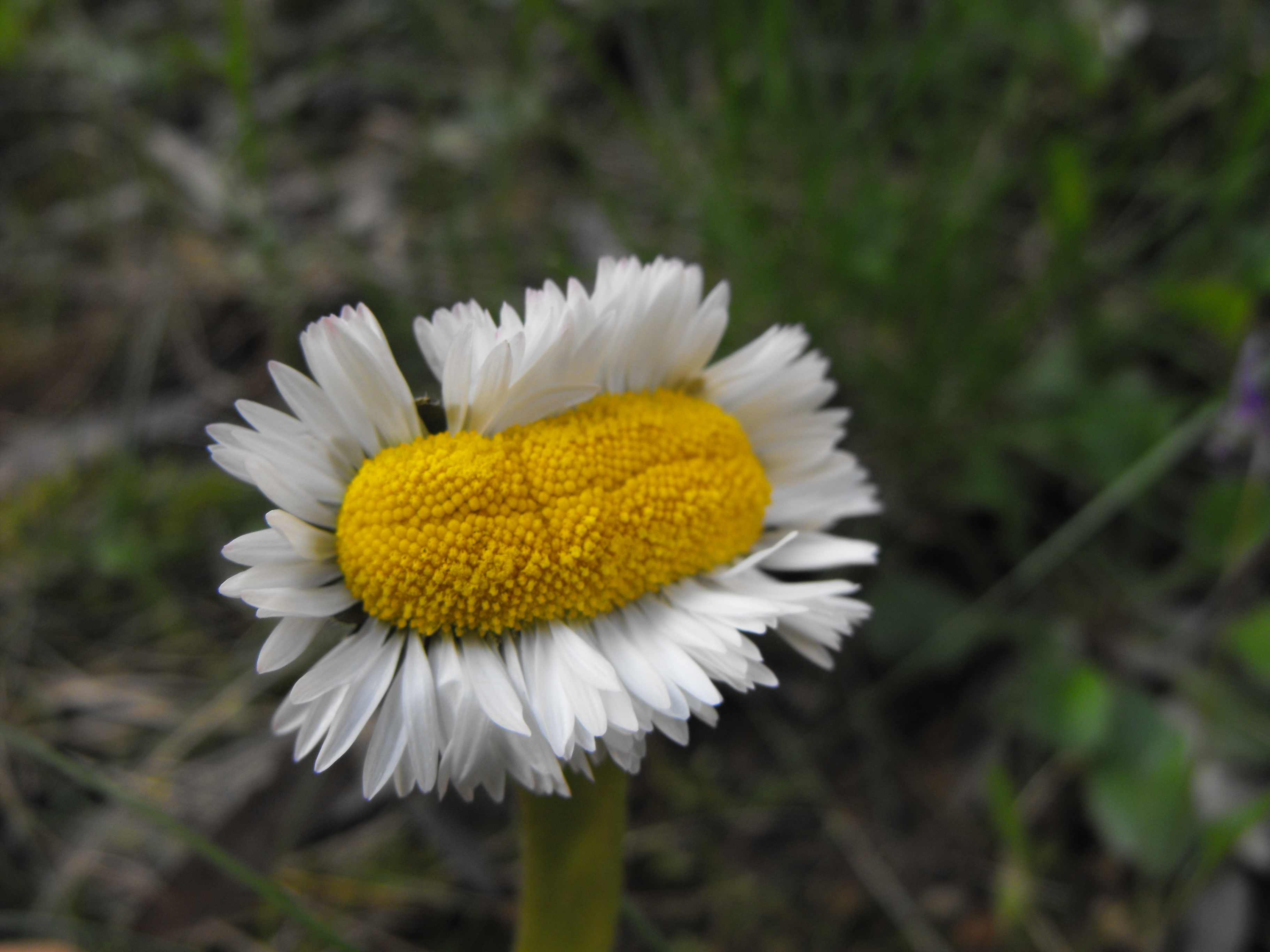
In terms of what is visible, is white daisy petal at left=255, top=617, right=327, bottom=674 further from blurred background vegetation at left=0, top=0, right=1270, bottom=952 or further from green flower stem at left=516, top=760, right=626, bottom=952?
blurred background vegetation at left=0, top=0, right=1270, bottom=952

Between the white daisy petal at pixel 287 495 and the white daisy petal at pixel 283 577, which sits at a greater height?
the white daisy petal at pixel 287 495

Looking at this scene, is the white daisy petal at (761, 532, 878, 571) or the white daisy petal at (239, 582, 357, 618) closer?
the white daisy petal at (239, 582, 357, 618)

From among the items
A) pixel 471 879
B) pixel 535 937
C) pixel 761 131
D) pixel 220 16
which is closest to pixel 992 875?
pixel 471 879

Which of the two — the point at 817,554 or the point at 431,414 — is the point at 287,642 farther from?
the point at 817,554

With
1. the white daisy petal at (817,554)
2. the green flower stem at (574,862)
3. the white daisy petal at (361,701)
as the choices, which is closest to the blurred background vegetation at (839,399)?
the green flower stem at (574,862)

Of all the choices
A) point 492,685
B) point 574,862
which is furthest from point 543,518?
point 574,862

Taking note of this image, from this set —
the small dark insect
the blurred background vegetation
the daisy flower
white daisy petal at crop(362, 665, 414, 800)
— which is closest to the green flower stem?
the daisy flower

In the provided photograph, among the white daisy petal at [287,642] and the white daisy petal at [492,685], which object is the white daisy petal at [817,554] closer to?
the white daisy petal at [492,685]
